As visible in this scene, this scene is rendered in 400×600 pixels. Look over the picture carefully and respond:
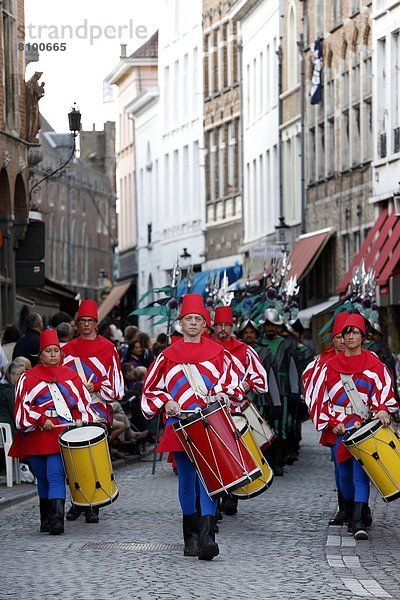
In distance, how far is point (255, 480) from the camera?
1443 cm

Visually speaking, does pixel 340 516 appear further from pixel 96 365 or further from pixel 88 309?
pixel 88 309

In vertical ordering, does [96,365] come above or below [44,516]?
above

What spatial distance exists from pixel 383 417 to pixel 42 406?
9.24 ft

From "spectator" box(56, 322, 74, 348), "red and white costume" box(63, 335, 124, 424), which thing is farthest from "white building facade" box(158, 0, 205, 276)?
"red and white costume" box(63, 335, 124, 424)

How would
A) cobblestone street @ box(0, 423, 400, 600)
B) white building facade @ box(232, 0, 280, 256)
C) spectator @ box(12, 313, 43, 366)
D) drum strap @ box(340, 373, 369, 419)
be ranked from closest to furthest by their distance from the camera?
cobblestone street @ box(0, 423, 400, 600) < drum strap @ box(340, 373, 369, 419) < spectator @ box(12, 313, 43, 366) < white building facade @ box(232, 0, 280, 256)

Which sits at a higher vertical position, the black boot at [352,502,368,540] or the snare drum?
the snare drum

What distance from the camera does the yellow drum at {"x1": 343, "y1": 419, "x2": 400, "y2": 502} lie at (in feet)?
47.5

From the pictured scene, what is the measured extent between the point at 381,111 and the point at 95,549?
103 ft

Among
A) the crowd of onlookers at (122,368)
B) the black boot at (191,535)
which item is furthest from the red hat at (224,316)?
the black boot at (191,535)

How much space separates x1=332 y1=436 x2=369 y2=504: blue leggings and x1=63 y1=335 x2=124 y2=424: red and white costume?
248 centimetres

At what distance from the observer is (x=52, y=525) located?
607 inches

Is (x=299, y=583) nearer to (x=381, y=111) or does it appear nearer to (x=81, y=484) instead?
(x=81, y=484)

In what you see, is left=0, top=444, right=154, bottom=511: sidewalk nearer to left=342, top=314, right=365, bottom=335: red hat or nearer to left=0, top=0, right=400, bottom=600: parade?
left=0, top=0, right=400, bottom=600: parade

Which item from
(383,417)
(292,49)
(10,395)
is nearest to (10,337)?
(10,395)
